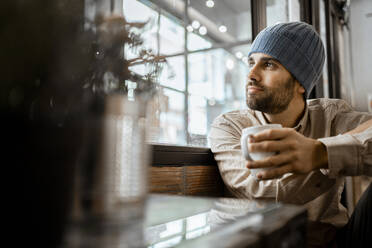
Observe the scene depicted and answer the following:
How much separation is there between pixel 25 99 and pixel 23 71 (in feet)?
0.08

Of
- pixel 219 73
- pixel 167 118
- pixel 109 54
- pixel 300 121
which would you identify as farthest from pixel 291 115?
pixel 219 73

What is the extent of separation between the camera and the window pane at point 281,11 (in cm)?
200

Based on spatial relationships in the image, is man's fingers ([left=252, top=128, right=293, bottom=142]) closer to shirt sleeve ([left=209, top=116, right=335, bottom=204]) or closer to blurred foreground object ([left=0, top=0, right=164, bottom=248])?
shirt sleeve ([left=209, top=116, right=335, bottom=204])

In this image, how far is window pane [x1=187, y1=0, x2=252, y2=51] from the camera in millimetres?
1614

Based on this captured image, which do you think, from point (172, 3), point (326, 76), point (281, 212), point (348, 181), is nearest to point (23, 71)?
point (281, 212)

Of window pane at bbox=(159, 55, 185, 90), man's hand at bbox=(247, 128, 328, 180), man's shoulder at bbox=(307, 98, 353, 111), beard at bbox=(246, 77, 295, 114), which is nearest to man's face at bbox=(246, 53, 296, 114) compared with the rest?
beard at bbox=(246, 77, 295, 114)

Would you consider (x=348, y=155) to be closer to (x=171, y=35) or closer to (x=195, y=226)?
(x=195, y=226)

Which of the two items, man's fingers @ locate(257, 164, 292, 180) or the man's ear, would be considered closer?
man's fingers @ locate(257, 164, 292, 180)

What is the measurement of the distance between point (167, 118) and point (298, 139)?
624 millimetres

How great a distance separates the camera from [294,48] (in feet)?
4.39

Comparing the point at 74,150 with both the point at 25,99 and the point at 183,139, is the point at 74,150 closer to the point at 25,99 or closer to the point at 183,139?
the point at 25,99

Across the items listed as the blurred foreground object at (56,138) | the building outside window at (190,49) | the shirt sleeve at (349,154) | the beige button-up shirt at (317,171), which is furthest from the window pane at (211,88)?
the blurred foreground object at (56,138)

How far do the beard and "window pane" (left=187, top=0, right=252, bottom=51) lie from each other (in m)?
0.45

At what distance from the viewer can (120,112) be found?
28cm
